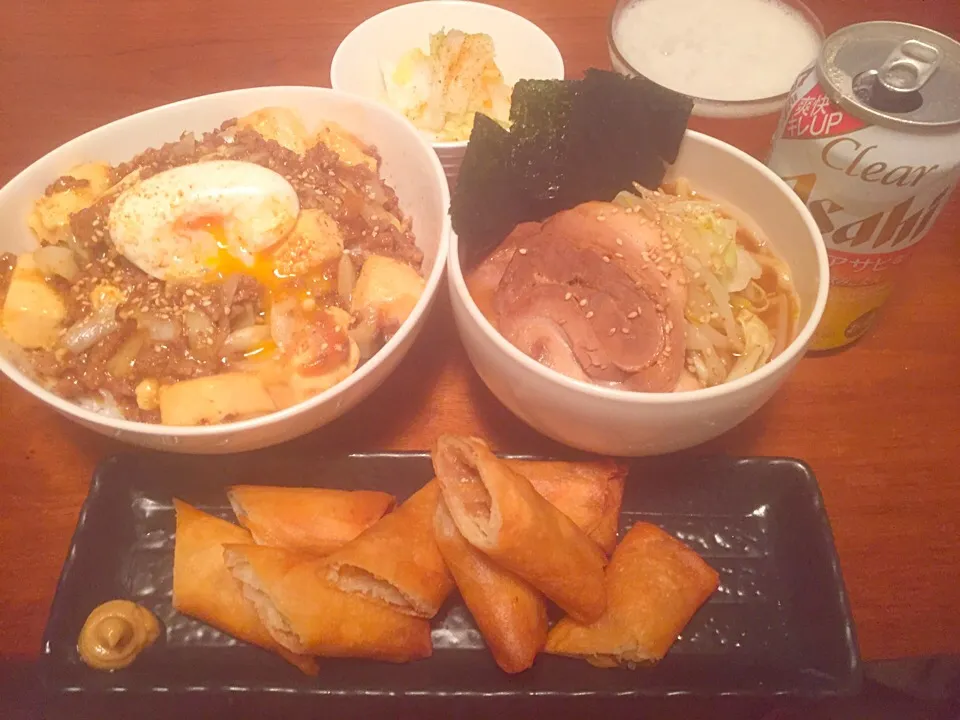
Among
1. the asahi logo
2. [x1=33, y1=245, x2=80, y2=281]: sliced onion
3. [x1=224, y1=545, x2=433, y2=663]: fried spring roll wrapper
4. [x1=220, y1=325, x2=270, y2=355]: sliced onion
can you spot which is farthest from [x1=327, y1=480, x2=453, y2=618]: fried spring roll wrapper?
the asahi logo

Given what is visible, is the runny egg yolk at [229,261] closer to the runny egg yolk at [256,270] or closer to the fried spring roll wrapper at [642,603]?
the runny egg yolk at [256,270]

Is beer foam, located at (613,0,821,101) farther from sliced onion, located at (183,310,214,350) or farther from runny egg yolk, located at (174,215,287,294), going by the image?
sliced onion, located at (183,310,214,350)

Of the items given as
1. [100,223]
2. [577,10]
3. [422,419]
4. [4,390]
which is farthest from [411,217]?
[577,10]

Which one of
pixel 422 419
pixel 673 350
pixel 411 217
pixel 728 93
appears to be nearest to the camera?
pixel 673 350

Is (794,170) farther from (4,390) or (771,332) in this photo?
(4,390)

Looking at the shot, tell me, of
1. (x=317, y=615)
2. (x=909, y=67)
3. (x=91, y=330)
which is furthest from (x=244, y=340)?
(x=909, y=67)

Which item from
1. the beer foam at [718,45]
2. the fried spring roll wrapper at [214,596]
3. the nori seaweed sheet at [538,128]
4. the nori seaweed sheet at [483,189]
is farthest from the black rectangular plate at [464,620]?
the beer foam at [718,45]
